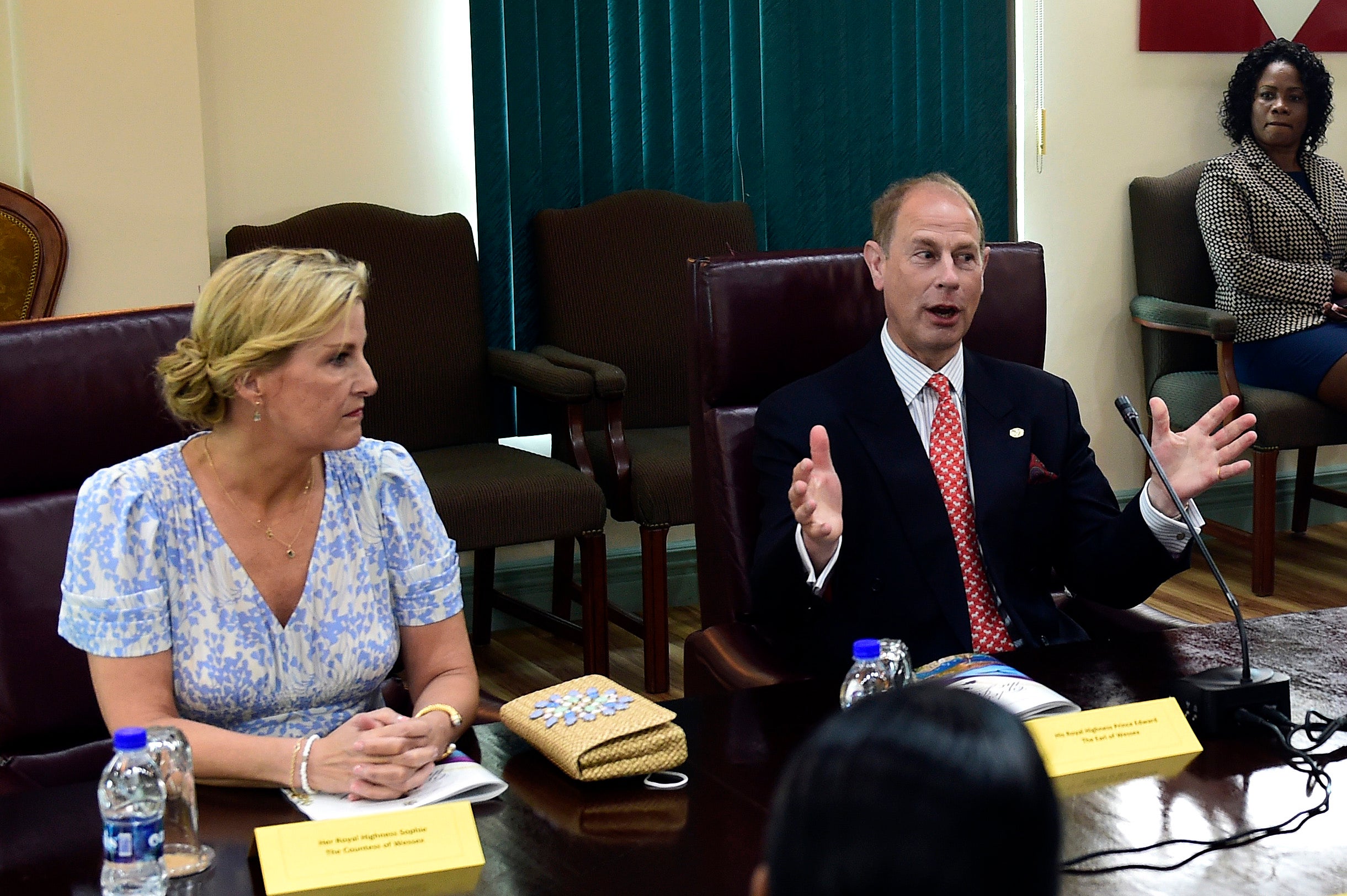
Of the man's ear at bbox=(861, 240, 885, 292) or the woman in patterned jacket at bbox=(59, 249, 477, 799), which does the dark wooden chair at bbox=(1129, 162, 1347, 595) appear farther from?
the woman in patterned jacket at bbox=(59, 249, 477, 799)

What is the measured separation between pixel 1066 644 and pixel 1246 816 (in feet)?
1.73

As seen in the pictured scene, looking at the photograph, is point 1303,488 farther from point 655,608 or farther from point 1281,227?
point 655,608

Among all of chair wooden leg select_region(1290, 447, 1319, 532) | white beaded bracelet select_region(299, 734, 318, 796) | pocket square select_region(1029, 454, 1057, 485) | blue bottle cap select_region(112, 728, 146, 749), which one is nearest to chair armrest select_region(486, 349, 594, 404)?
pocket square select_region(1029, 454, 1057, 485)

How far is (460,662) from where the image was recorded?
1.79 m

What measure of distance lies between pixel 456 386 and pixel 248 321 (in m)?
1.94

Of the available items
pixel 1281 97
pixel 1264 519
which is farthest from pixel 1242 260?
pixel 1264 519

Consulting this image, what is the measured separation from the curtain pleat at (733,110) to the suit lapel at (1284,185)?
724mm

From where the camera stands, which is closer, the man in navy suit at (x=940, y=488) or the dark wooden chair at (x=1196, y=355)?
the man in navy suit at (x=940, y=488)

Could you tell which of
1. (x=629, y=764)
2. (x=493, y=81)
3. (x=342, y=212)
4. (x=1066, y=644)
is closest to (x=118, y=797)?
(x=629, y=764)

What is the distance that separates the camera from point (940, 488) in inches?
85.2

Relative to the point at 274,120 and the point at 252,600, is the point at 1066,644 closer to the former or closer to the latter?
the point at 252,600

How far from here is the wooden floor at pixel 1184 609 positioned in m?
3.62

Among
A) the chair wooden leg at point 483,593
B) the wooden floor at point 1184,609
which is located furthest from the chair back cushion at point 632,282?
the wooden floor at point 1184,609

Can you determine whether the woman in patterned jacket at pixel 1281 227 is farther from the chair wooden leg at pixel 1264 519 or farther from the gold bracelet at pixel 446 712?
the gold bracelet at pixel 446 712
